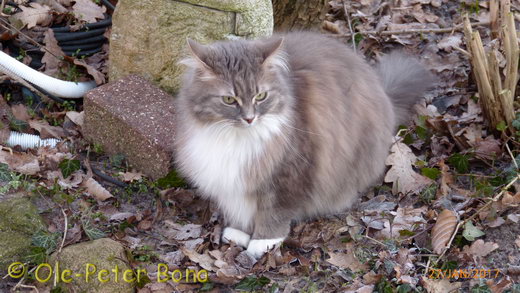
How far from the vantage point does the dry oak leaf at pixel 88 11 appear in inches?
201

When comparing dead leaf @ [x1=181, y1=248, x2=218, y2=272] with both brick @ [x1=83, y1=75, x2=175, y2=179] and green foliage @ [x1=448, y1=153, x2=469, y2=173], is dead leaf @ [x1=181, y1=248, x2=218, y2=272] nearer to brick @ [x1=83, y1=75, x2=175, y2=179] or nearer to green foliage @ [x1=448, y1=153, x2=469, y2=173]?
brick @ [x1=83, y1=75, x2=175, y2=179]

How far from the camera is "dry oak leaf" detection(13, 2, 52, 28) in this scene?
496 cm

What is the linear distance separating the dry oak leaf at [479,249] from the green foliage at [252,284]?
1.15 m

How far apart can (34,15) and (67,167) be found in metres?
1.74

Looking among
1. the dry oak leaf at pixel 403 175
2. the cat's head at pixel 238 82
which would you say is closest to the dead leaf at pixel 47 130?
the cat's head at pixel 238 82

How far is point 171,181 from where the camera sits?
3879mm

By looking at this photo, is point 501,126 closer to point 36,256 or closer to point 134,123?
point 134,123

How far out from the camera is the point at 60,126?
448 centimetres

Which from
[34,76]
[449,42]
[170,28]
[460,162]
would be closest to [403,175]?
[460,162]

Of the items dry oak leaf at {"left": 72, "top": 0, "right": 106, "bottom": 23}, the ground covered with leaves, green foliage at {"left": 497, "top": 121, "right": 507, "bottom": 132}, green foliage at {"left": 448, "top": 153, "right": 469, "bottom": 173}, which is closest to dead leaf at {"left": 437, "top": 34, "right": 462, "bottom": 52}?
the ground covered with leaves

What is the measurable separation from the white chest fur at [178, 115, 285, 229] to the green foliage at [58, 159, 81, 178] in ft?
2.70

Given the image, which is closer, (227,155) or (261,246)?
(227,155)

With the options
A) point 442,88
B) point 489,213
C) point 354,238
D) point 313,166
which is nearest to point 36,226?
point 313,166

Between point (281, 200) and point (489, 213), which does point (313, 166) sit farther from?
point (489, 213)
